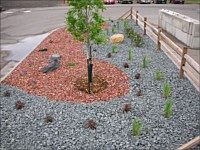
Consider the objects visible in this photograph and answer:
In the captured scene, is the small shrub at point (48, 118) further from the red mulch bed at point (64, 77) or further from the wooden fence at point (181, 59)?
the wooden fence at point (181, 59)

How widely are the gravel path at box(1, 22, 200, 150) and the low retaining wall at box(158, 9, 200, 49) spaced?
517cm

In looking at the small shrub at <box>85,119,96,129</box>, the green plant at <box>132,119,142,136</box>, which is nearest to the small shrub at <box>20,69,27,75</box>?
the small shrub at <box>85,119,96,129</box>

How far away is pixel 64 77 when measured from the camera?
9.26 m

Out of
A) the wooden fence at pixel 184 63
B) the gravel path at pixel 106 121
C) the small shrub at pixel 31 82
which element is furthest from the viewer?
the small shrub at pixel 31 82

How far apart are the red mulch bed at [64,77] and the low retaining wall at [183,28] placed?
5810 mm

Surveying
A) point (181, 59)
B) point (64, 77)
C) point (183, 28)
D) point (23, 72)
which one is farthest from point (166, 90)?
point (183, 28)

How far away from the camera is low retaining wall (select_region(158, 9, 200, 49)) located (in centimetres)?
1279

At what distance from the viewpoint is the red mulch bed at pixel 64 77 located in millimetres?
8008

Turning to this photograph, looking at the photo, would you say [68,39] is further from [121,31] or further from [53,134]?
[53,134]

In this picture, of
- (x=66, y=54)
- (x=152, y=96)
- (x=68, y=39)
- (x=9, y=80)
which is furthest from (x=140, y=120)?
(x=68, y=39)

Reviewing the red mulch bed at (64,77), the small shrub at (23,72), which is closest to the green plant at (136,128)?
the red mulch bed at (64,77)

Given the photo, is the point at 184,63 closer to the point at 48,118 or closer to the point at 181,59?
the point at 181,59

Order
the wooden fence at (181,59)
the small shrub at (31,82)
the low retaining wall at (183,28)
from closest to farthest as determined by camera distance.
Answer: the wooden fence at (181,59) → the small shrub at (31,82) → the low retaining wall at (183,28)

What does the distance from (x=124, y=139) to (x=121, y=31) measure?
433 inches
